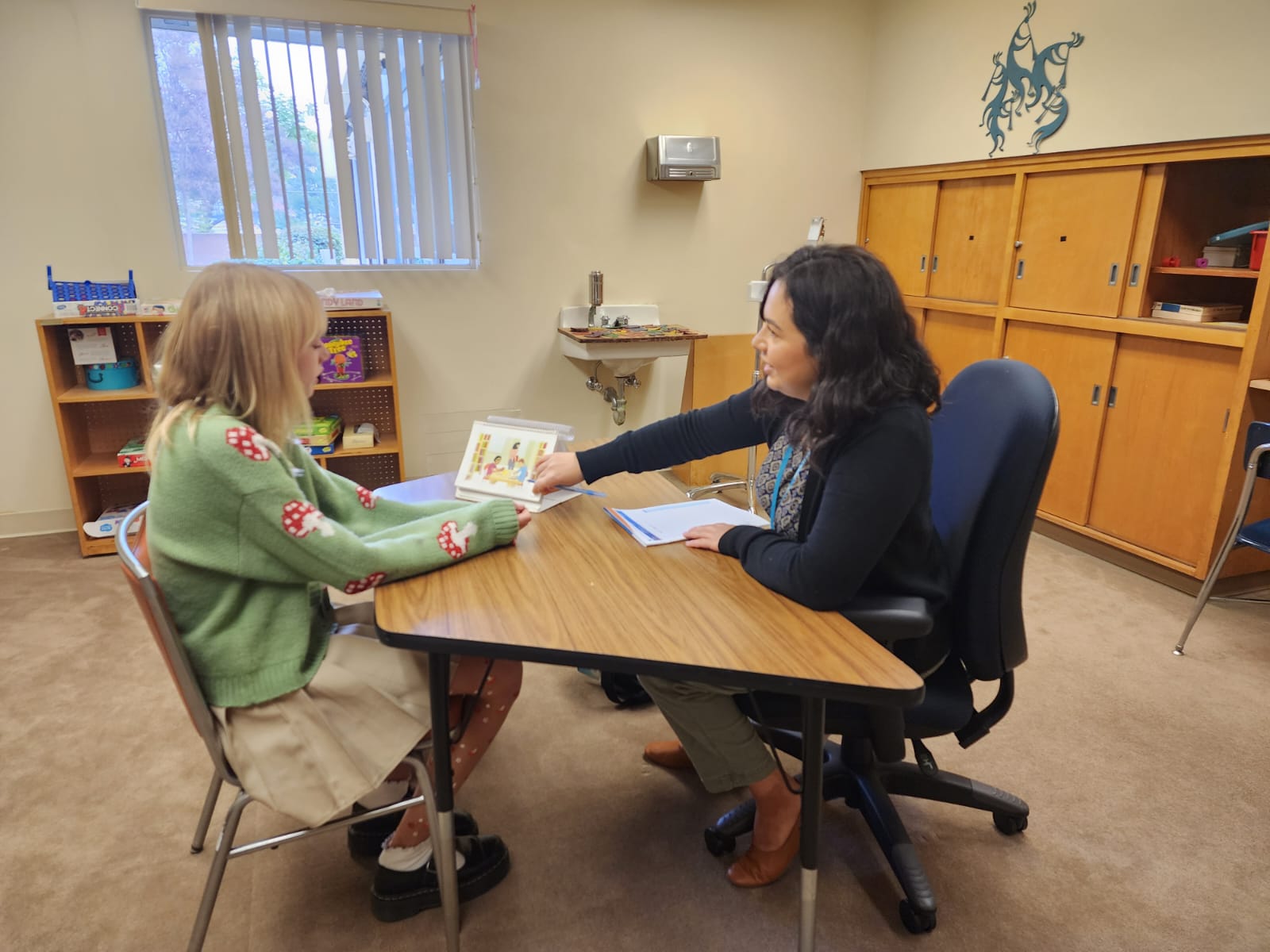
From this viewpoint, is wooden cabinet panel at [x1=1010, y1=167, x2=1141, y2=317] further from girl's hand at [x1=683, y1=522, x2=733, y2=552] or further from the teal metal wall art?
girl's hand at [x1=683, y1=522, x2=733, y2=552]

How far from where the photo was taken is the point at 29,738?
204cm

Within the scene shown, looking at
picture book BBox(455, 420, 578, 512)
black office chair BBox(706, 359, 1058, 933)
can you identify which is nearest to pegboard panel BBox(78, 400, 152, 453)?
Result: picture book BBox(455, 420, 578, 512)

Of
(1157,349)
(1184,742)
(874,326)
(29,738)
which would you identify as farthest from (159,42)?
(1184,742)

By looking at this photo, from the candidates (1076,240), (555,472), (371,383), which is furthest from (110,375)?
(1076,240)

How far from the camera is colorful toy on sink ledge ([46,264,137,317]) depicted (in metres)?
3.01

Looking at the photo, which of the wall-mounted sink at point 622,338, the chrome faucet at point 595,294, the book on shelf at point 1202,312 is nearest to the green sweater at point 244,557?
the wall-mounted sink at point 622,338

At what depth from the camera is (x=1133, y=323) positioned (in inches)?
119

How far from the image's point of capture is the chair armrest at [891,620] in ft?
4.01

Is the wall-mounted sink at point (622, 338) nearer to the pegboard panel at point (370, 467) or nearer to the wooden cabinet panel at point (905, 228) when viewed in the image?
the pegboard panel at point (370, 467)

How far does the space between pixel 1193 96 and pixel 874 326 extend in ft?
7.65

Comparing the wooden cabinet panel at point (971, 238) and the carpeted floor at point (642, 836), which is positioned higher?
the wooden cabinet panel at point (971, 238)

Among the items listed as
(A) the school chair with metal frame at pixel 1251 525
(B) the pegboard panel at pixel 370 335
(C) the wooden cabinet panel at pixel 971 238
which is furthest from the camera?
(C) the wooden cabinet panel at pixel 971 238

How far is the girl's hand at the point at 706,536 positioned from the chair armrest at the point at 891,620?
0.94 ft

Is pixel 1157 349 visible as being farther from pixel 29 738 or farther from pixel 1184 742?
pixel 29 738
